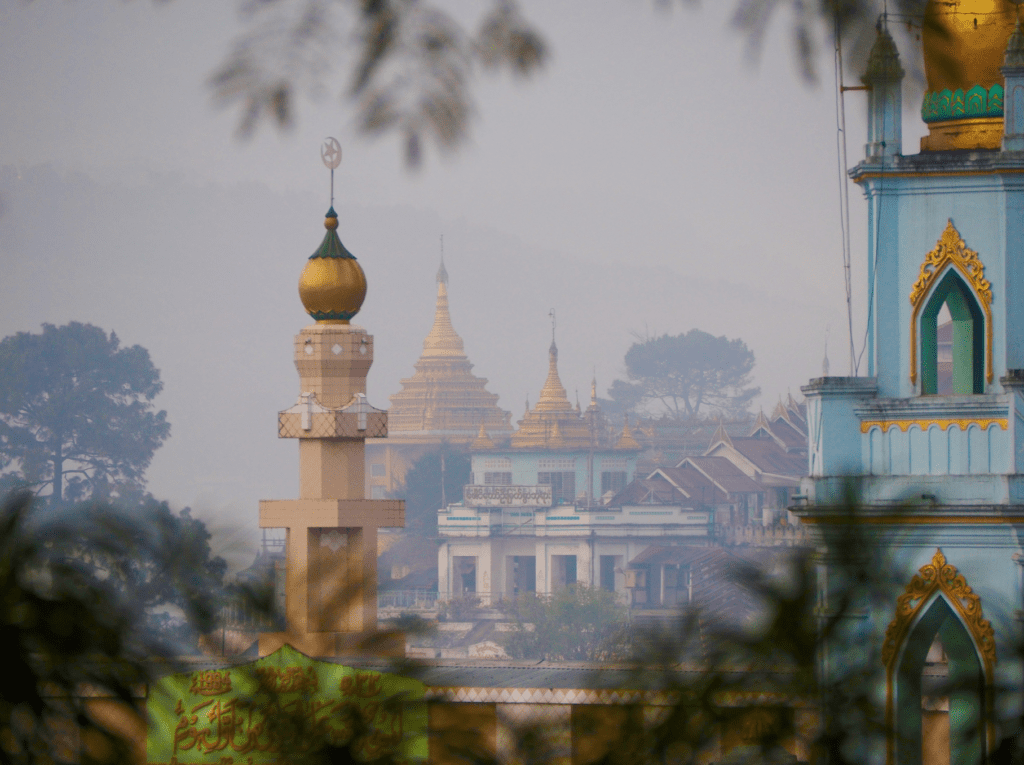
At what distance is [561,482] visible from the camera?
154ft

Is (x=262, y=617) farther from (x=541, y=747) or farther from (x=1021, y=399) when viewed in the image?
(x=1021, y=399)

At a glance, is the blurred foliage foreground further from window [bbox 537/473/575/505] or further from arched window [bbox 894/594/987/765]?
window [bbox 537/473/575/505]

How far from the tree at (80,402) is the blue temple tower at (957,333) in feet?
72.4

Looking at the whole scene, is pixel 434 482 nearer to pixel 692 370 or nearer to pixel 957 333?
pixel 692 370

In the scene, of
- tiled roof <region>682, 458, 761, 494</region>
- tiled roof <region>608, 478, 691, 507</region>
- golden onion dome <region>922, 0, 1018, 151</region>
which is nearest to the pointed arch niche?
golden onion dome <region>922, 0, 1018, 151</region>

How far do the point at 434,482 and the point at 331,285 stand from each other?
40.6 metres

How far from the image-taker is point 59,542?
61.7 inches

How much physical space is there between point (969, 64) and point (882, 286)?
74cm

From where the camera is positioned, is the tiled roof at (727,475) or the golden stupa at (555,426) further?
the golden stupa at (555,426)

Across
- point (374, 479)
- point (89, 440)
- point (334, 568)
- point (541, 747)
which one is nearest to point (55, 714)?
point (334, 568)

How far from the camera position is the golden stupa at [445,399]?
55.8 meters

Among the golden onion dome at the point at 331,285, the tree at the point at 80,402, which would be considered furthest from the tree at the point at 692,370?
the golden onion dome at the point at 331,285

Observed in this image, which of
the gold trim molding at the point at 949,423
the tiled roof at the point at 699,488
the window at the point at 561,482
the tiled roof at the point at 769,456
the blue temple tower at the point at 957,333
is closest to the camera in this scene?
the blue temple tower at the point at 957,333

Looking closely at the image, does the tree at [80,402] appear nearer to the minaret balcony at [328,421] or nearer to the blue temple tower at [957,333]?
the minaret balcony at [328,421]
